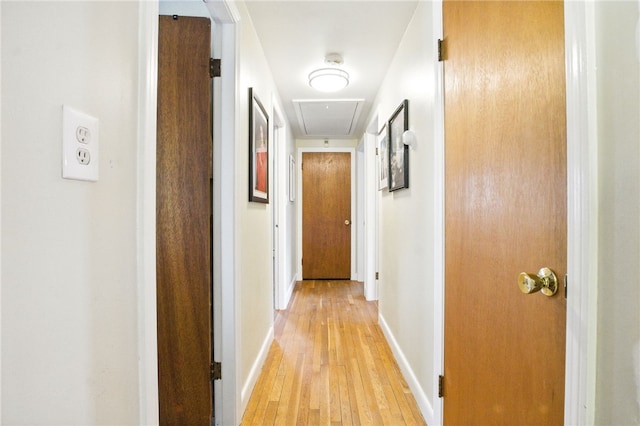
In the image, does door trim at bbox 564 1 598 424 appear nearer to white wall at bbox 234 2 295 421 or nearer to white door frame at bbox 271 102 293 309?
white wall at bbox 234 2 295 421

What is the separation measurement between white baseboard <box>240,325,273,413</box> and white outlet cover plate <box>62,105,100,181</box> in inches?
60.3

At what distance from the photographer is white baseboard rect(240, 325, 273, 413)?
1.73m

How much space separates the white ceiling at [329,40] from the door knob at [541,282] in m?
1.70

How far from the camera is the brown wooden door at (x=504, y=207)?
0.78 meters

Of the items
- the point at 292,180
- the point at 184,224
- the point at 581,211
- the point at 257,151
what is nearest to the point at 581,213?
the point at 581,211

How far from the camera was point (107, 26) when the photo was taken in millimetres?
640

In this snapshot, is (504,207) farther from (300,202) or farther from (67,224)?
(300,202)

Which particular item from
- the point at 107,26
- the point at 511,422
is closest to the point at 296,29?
the point at 107,26

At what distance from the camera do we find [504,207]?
97 cm

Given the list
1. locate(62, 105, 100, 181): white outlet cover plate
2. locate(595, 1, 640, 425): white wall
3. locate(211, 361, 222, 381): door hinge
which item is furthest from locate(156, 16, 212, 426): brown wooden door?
locate(595, 1, 640, 425): white wall

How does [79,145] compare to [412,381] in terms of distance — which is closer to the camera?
[79,145]

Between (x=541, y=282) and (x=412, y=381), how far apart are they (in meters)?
1.38

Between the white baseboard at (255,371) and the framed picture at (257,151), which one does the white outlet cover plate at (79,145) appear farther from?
the white baseboard at (255,371)

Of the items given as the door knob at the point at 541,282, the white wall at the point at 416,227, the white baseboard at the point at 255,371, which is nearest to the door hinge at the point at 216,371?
the white baseboard at the point at 255,371
